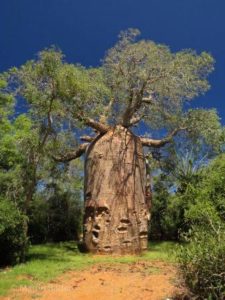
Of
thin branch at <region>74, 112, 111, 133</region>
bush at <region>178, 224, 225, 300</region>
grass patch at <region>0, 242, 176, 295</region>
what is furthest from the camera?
thin branch at <region>74, 112, 111, 133</region>

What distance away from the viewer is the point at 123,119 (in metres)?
15.4

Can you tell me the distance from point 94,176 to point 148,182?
2779 mm

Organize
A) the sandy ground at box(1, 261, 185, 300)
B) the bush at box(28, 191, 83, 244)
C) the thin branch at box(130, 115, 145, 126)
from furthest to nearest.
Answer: the bush at box(28, 191, 83, 244) → the thin branch at box(130, 115, 145, 126) → the sandy ground at box(1, 261, 185, 300)

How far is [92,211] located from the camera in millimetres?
14617

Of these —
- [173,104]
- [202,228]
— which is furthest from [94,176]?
[202,228]

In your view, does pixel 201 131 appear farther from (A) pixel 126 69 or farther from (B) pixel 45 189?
(B) pixel 45 189

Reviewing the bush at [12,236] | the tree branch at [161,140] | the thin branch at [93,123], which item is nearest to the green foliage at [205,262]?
the bush at [12,236]

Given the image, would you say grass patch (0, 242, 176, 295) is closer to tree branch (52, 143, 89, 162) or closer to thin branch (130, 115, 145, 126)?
tree branch (52, 143, 89, 162)

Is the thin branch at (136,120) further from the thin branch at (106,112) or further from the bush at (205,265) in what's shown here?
the bush at (205,265)

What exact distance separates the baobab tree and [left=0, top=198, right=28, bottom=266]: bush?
2.73 metres

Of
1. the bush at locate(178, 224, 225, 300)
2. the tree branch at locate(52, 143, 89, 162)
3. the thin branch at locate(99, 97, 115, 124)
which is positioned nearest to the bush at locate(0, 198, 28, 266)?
the tree branch at locate(52, 143, 89, 162)

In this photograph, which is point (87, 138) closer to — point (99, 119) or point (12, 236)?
point (99, 119)

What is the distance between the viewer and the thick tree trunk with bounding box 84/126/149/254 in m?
14.2

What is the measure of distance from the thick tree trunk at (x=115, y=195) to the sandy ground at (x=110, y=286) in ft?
10.6
